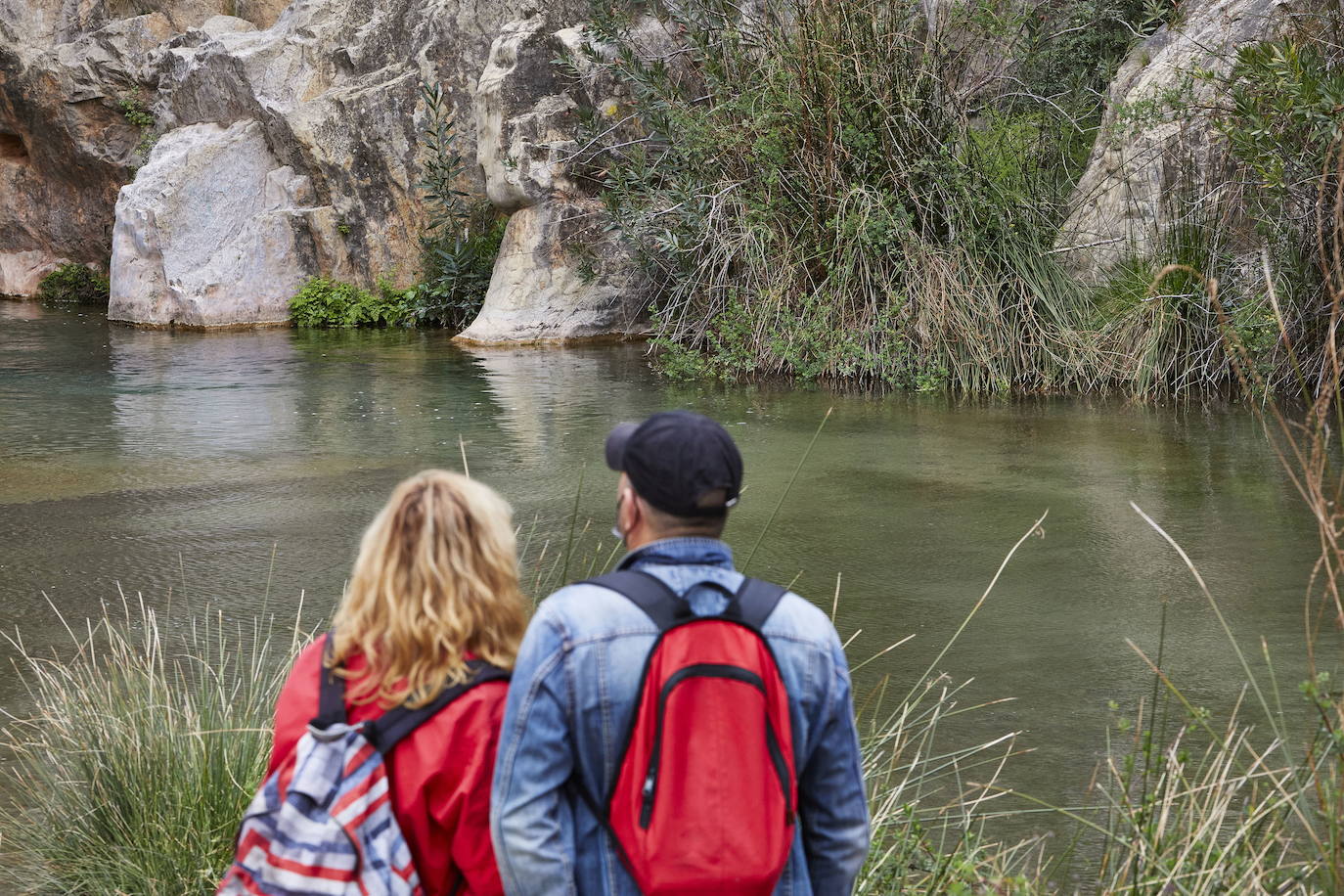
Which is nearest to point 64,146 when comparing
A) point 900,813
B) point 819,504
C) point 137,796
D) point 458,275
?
point 458,275

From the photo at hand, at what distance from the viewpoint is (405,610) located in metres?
1.71

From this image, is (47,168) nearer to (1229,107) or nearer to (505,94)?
(505,94)

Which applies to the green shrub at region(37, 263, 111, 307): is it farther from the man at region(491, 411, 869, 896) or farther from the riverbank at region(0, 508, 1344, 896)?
the man at region(491, 411, 869, 896)

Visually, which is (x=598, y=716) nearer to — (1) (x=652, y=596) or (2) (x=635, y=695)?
(2) (x=635, y=695)

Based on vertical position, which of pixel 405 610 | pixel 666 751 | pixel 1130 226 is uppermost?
pixel 1130 226

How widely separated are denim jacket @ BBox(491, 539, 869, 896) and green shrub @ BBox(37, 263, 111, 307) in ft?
56.9

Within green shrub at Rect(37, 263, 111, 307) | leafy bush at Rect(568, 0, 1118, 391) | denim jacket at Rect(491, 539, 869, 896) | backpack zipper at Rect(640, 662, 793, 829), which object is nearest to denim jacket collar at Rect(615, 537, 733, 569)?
denim jacket at Rect(491, 539, 869, 896)

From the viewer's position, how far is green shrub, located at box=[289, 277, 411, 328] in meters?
13.6

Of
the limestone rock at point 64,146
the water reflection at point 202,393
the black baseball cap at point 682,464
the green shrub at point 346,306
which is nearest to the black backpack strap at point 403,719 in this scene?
the black baseball cap at point 682,464

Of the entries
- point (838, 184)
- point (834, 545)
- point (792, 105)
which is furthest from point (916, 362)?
point (834, 545)

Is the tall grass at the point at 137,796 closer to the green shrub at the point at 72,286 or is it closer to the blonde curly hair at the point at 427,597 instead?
the blonde curly hair at the point at 427,597

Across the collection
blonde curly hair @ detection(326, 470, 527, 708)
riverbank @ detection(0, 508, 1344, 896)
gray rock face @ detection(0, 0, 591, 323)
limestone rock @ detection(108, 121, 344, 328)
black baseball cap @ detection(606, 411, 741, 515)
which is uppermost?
gray rock face @ detection(0, 0, 591, 323)

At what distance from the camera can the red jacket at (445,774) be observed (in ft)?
5.55

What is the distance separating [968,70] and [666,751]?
866 centimetres
